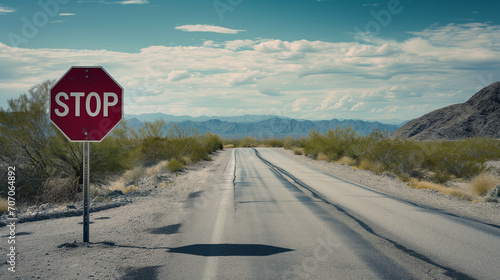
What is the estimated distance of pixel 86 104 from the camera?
6.26 metres

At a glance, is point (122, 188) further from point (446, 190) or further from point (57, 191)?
point (446, 190)

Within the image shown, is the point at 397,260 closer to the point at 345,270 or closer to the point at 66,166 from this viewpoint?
the point at 345,270

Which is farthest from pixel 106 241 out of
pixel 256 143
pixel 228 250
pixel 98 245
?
pixel 256 143

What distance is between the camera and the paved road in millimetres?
5328

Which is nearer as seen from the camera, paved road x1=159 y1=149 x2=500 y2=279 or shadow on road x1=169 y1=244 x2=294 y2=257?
paved road x1=159 y1=149 x2=500 y2=279

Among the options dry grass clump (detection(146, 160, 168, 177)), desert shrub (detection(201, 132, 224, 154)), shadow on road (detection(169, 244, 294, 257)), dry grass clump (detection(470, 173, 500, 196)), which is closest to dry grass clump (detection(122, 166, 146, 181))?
dry grass clump (detection(146, 160, 168, 177))

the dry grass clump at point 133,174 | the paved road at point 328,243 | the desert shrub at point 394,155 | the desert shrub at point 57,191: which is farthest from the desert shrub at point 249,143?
the paved road at point 328,243

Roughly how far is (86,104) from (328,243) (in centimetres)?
481

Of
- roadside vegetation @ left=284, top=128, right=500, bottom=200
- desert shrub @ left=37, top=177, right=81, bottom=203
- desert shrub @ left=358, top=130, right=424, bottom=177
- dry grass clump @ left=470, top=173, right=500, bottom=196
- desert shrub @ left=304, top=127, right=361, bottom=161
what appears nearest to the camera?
desert shrub @ left=37, top=177, right=81, bottom=203

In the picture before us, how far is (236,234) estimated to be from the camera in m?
7.40

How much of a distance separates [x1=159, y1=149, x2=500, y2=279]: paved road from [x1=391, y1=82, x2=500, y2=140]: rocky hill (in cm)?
→ 5861

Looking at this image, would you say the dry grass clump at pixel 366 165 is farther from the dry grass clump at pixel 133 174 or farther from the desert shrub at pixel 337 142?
the dry grass clump at pixel 133 174

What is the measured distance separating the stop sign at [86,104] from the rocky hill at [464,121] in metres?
63.6

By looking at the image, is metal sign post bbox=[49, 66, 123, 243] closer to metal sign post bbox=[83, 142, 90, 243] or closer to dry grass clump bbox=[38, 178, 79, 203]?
metal sign post bbox=[83, 142, 90, 243]
